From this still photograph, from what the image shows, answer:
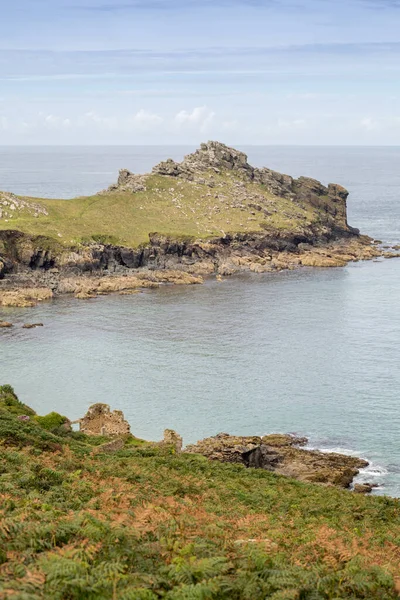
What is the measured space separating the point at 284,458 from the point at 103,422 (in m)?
14.5

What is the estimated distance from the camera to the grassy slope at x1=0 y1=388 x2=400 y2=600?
14.1 metres

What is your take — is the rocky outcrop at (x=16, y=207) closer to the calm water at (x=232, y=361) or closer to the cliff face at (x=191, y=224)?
the cliff face at (x=191, y=224)

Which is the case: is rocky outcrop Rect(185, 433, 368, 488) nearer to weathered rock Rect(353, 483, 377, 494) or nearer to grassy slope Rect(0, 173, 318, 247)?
weathered rock Rect(353, 483, 377, 494)

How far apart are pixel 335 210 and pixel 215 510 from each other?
523ft

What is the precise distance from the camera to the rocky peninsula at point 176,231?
13125cm

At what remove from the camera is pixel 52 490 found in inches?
992

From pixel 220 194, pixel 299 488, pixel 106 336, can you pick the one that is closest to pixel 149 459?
pixel 299 488

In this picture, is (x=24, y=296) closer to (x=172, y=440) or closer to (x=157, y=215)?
(x=157, y=215)

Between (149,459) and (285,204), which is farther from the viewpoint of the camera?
(285,204)

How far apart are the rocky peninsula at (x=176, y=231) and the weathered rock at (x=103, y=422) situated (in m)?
62.2

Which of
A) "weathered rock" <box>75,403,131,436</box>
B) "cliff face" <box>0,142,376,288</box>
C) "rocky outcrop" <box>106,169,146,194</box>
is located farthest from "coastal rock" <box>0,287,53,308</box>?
"weathered rock" <box>75,403,131,436</box>

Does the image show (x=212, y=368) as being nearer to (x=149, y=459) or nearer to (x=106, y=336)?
(x=106, y=336)

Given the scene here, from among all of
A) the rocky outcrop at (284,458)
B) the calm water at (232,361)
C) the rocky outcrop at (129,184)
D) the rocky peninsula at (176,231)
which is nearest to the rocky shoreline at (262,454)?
the rocky outcrop at (284,458)

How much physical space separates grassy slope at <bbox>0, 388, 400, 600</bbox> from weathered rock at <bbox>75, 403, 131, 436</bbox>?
A: 811 inches
